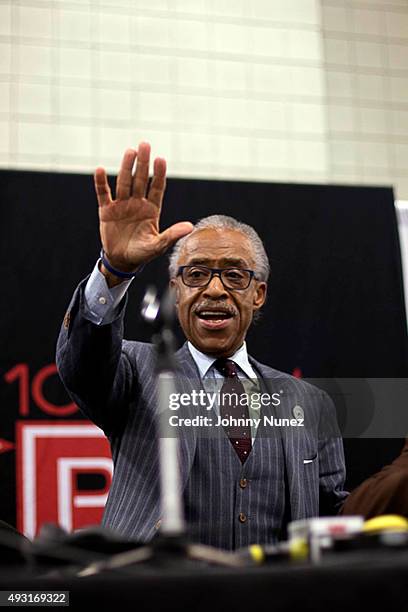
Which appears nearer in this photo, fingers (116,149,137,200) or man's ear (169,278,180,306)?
fingers (116,149,137,200)

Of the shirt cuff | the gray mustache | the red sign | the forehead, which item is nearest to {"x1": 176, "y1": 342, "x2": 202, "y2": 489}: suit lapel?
the gray mustache

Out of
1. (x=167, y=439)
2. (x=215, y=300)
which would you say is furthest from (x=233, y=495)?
(x=167, y=439)

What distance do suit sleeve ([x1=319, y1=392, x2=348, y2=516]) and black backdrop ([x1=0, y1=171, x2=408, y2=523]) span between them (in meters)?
0.42

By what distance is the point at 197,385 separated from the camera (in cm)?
251

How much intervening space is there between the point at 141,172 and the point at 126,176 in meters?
0.04

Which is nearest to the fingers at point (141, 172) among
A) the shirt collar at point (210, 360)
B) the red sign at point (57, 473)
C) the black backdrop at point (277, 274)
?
the shirt collar at point (210, 360)

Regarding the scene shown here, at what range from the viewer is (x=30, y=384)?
9.61 ft

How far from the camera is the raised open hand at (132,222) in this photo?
2.12 meters

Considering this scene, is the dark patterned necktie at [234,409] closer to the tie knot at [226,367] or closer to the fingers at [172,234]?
the tie knot at [226,367]

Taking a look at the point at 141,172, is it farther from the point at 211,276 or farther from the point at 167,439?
the point at 167,439

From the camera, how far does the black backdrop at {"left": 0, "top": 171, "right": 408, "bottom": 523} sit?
2.97 meters

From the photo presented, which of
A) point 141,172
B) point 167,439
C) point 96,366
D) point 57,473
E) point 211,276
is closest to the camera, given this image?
point 167,439

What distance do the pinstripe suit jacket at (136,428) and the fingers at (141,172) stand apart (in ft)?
0.82

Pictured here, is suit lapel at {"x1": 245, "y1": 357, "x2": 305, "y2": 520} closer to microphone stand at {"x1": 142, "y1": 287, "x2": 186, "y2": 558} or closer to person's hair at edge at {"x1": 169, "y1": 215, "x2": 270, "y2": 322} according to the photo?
person's hair at edge at {"x1": 169, "y1": 215, "x2": 270, "y2": 322}
